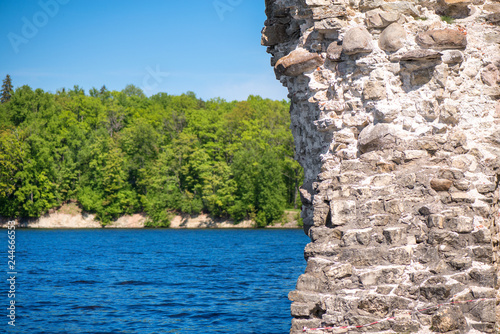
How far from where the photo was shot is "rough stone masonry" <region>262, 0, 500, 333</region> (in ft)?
18.0

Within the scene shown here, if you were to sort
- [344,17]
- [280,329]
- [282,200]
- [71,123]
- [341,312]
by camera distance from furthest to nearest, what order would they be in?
[71,123] → [282,200] → [280,329] → [344,17] → [341,312]

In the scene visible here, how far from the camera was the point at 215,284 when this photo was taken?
56.9 feet

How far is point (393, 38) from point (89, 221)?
5983 cm

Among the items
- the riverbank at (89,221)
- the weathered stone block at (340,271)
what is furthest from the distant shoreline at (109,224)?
the weathered stone block at (340,271)

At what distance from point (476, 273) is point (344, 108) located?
89.6 inches

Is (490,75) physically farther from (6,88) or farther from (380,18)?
(6,88)

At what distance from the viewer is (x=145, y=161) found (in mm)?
67500

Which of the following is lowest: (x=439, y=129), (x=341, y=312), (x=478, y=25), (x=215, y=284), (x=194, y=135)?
(x=215, y=284)

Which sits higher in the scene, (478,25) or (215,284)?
(478,25)

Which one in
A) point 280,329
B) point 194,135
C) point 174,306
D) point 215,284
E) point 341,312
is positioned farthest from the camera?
point 194,135

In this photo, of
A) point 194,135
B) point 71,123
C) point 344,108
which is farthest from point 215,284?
point 71,123

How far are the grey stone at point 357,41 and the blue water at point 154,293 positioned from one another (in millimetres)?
5795

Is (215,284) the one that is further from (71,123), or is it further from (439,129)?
(71,123)

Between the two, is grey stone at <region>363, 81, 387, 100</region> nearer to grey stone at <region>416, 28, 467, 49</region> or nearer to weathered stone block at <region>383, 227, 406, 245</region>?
grey stone at <region>416, 28, 467, 49</region>
